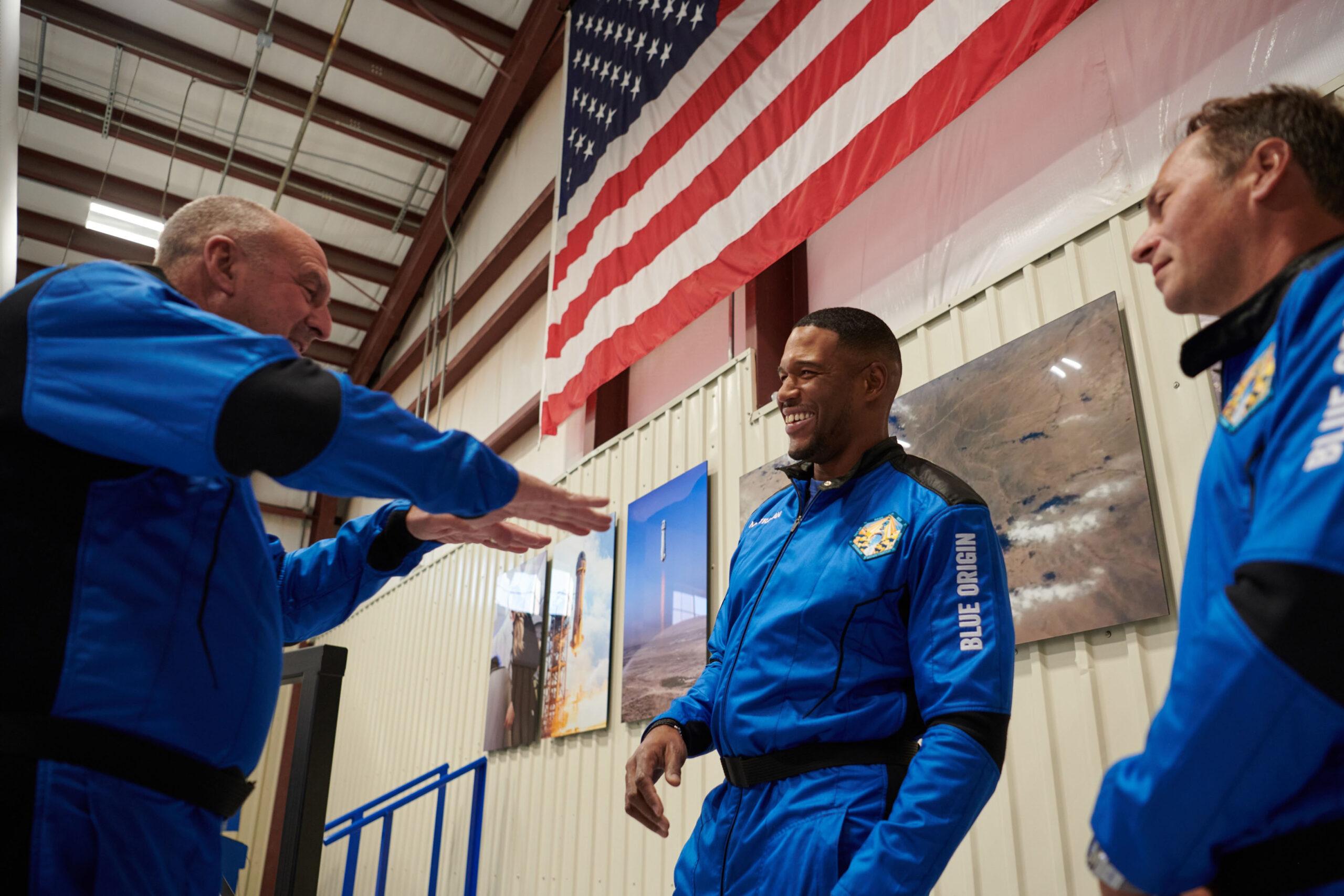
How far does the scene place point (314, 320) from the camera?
1957mm

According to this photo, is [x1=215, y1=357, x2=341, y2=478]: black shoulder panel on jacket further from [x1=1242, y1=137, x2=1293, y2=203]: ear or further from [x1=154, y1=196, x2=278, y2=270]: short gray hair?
[x1=1242, y1=137, x2=1293, y2=203]: ear

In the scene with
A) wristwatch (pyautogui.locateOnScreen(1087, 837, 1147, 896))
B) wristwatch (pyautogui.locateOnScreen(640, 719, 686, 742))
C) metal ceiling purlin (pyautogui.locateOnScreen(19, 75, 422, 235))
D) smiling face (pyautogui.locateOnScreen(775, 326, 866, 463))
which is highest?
metal ceiling purlin (pyautogui.locateOnScreen(19, 75, 422, 235))

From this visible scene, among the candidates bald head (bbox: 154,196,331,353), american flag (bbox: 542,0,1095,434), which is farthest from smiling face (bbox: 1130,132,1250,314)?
american flag (bbox: 542,0,1095,434)

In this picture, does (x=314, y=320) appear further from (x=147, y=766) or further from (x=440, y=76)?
(x=440, y=76)

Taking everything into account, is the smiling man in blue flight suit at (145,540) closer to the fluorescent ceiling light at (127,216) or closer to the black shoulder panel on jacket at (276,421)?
the black shoulder panel on jacket at (276,421)

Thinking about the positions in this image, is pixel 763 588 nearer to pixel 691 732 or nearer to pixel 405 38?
pixel 691 732

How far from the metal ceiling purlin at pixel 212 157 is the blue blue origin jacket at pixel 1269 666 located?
10.3 m

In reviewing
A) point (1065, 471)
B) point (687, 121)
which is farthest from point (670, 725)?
point (687, 121)

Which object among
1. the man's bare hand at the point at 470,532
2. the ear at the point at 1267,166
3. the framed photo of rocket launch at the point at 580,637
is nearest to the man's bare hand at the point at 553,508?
the man's bare hand at the point at 470,532

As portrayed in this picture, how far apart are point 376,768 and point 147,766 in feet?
26.2

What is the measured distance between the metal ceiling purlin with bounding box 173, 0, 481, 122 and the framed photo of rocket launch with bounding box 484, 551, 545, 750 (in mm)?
4873

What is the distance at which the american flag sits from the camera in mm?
3482

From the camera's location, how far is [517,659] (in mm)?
6367

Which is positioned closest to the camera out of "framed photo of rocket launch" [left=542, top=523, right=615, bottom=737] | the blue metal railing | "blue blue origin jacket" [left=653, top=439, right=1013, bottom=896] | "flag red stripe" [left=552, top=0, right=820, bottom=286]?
"blue blue origin jacket" [left=653, top=439, right=1013, bottom=896]
